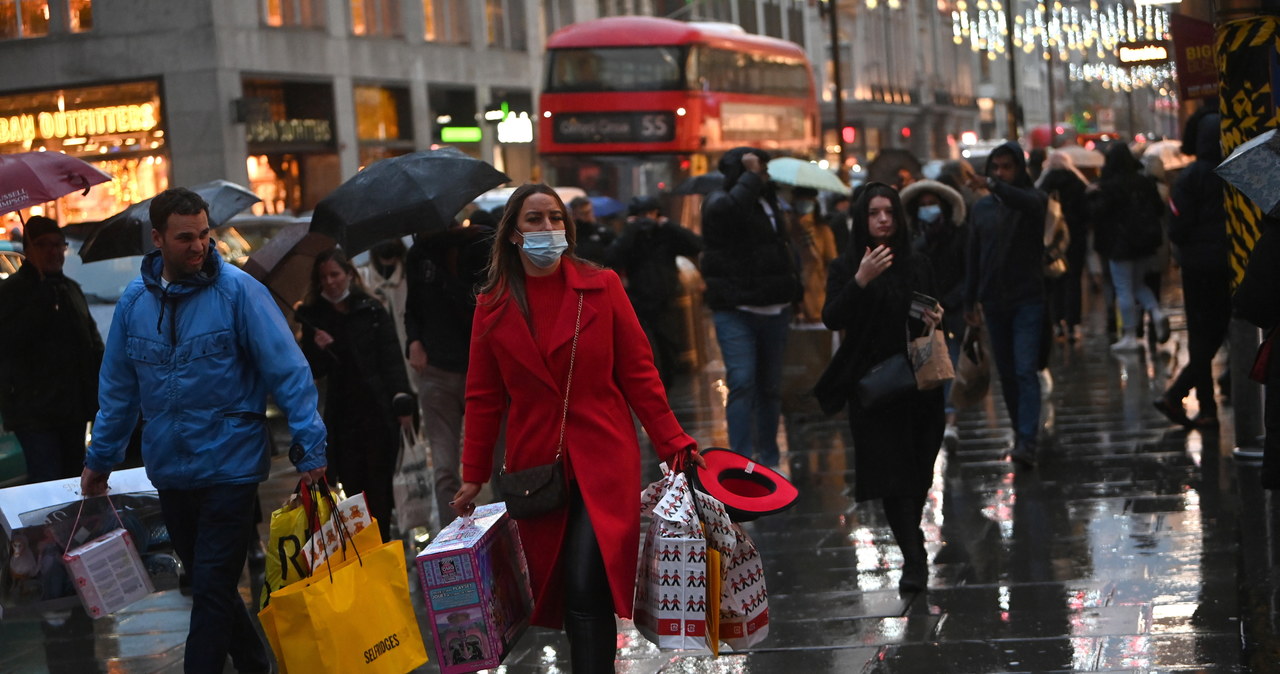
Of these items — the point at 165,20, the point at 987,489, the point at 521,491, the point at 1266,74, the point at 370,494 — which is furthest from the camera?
the point at 165,20

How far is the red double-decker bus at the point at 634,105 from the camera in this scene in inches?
1076

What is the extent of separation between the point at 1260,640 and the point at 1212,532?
1.98 metres

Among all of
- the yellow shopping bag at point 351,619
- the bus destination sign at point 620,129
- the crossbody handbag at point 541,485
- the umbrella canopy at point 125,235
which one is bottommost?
the yellow shopping bag at point 351,619

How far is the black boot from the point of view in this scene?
285 inches

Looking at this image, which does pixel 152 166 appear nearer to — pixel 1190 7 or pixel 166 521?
pixel 1190 7

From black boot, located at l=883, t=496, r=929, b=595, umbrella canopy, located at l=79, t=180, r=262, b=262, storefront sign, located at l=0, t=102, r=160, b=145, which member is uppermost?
storefront sign, located at l=0, t=102, r=160, b=145

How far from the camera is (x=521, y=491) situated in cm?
520

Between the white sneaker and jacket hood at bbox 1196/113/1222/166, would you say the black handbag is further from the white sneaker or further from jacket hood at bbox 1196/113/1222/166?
the white sneaker

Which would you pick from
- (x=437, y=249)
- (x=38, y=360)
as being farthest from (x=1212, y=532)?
(x=38, y=360)

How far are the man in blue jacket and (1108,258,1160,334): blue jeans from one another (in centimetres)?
1105

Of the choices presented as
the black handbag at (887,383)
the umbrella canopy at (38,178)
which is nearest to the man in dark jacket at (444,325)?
the black handbag at (887,383)

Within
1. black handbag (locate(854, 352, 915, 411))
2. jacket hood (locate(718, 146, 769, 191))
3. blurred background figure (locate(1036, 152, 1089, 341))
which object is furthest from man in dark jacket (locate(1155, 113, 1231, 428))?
blurred background figure (locate(1036, 152, 1089, 341))

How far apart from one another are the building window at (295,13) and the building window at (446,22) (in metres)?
4.00

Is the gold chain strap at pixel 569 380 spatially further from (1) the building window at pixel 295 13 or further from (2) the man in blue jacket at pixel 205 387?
(1) the building window at pixel 295 13
